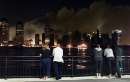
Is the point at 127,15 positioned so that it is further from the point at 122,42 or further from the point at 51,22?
the point at 51,22

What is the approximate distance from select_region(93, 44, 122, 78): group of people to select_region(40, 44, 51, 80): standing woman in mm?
2414

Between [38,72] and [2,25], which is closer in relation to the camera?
[38,72]

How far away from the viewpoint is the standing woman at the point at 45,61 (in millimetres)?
26062

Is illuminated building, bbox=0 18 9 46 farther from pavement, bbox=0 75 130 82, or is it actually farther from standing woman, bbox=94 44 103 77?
standing woman, bbox=94 44 103 77

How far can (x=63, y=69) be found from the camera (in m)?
27.2

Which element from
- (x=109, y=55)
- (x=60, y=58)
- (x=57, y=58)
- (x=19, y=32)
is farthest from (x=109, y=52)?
(x=19, y=32)

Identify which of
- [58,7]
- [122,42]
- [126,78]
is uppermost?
[58,7]

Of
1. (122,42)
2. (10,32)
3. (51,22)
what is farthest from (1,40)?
(122,42)

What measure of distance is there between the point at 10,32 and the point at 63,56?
3567 millimetres


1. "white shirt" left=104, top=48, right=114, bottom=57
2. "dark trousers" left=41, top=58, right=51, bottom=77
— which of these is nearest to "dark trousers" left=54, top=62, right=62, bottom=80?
"dark trousers" left=41, top=58, right=51, bottom=77

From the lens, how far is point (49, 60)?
26.2 metres

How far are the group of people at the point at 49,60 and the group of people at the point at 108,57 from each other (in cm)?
184

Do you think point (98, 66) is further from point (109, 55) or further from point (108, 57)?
point (109, 55)

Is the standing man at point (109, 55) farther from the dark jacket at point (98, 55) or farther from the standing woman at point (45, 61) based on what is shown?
the standing woman at point (45, 61)
